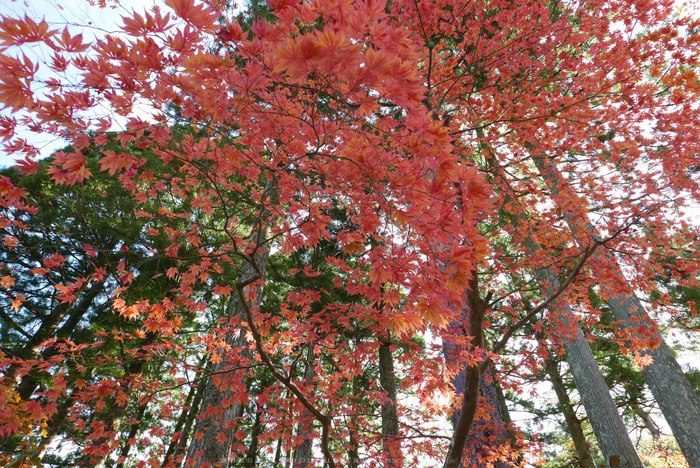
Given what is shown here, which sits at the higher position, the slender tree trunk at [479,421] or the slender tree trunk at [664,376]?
the slender tree trunk at [664,376]

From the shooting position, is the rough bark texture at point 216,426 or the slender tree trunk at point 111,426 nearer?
the slender tree trunk at point 111,426

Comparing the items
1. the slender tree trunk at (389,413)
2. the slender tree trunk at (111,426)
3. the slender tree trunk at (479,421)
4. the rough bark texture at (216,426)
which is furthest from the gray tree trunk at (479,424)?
the slender tree trunk at (111,426)

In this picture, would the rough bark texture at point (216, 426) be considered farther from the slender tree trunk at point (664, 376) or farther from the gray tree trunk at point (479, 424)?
the slender tree trunk at point (664, 376)

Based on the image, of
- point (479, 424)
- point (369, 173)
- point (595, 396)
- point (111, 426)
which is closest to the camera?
point (369, 173)

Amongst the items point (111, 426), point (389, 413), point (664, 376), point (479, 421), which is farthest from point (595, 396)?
point (111, 426)

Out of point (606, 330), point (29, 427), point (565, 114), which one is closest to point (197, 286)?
point (29, 427)

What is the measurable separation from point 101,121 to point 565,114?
653 cm

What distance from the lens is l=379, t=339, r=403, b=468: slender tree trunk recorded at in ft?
14.5

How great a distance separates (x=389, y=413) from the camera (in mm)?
7410

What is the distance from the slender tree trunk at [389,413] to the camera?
443cm

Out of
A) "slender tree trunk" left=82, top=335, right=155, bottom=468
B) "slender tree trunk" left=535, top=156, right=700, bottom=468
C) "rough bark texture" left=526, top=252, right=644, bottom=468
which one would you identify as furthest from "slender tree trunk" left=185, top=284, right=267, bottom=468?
"slender tree trunk" left=535, top=156, right=700, bottom=468

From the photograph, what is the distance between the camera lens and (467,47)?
5605mm

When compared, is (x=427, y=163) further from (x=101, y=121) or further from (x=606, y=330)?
(x=606, y=330)

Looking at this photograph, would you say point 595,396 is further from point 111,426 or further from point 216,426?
point 111,426
